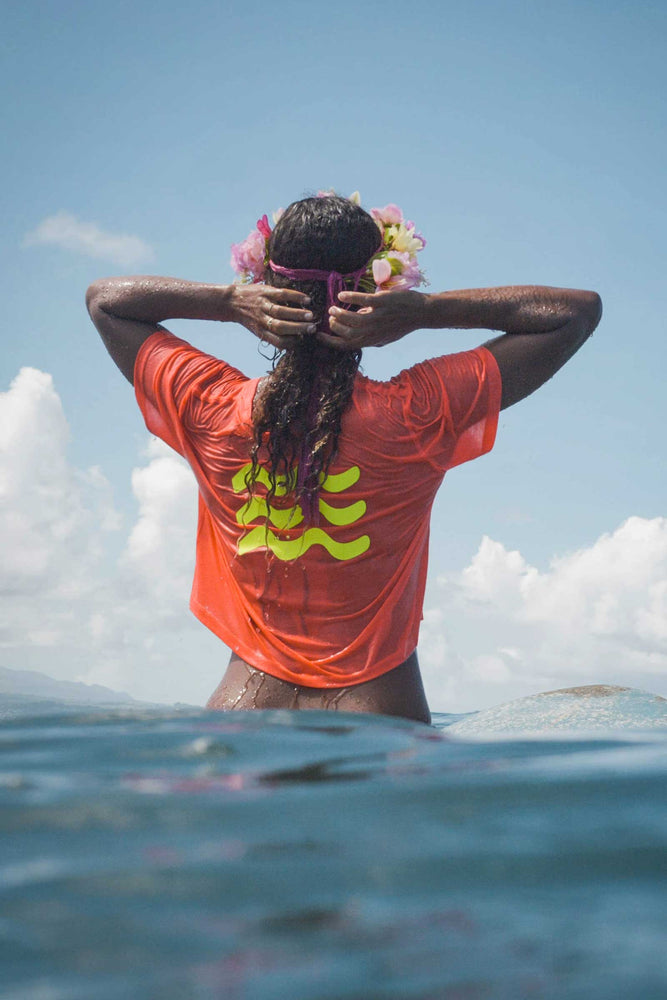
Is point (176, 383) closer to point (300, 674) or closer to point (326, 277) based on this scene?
point (326, 277)

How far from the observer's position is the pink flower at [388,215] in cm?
429

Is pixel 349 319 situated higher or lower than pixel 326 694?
higher

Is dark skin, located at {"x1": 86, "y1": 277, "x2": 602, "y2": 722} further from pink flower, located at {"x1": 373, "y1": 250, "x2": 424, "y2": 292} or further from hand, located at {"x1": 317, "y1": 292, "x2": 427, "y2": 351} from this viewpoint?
pink flower, located at {"x1": 373, "y1": 250, "x2": 424, "y2": 292}

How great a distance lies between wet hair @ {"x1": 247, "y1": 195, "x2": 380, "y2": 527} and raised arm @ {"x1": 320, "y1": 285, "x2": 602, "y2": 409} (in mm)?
145

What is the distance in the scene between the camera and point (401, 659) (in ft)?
12.4

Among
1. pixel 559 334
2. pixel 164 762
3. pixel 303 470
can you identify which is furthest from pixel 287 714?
pixel 559 334

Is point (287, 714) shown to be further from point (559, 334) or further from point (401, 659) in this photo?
point (559, 334)

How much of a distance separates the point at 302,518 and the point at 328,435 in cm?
34

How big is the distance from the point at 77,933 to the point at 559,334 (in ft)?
9.96

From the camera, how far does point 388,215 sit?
14.1 feet

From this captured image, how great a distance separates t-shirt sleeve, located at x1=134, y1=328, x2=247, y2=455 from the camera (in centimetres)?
385

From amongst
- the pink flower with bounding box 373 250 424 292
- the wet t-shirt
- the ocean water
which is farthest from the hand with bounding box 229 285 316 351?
the ocean water

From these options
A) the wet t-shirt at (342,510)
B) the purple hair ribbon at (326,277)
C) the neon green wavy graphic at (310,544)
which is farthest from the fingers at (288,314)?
the neon green wavy graphic at (310,544)

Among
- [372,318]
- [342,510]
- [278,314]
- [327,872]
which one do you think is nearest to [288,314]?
[278,314]
